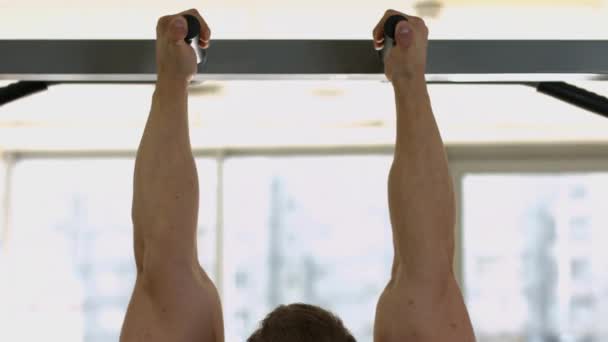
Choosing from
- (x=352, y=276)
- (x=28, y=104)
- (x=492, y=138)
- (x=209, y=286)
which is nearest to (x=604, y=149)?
(x=492, y=138)

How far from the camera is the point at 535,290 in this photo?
458 cm

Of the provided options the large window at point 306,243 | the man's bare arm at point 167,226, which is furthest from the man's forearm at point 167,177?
the large window at point 306,243

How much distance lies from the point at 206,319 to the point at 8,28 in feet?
7.34

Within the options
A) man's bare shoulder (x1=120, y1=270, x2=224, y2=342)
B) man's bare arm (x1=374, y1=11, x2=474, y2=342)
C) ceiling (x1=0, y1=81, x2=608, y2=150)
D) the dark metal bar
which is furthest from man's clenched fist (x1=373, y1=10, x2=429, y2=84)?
ceiling (x1=0, y1=81, x2=608, y2=150)

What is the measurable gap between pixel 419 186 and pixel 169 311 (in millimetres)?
270

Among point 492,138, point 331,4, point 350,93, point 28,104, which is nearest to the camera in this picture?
point 331,4

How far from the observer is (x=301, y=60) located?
80cm

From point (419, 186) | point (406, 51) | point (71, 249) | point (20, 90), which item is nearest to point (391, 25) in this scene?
point (406, 51)

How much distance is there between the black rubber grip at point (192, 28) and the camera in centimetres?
77

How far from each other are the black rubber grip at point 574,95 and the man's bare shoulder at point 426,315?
26 cm

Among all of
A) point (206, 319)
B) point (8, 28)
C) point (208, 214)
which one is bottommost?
point (206, 319)

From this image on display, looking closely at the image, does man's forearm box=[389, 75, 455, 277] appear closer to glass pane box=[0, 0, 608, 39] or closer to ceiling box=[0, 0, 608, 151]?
ceiling box=[0, 0, 608, 151]

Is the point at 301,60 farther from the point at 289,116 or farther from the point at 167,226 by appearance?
the point at 289,116

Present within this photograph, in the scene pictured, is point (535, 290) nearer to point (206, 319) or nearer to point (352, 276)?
point (352, 276)
